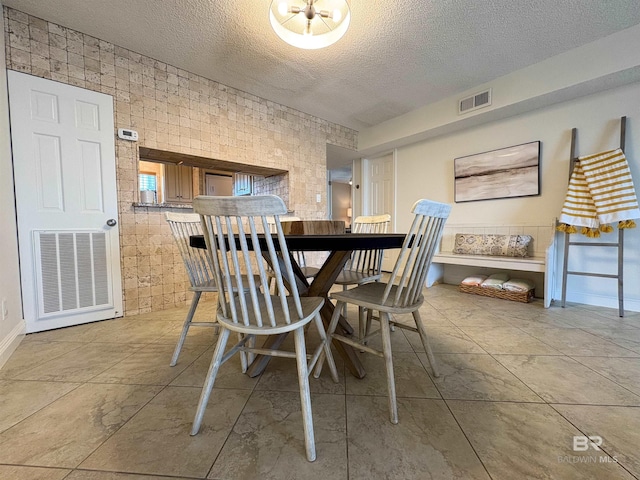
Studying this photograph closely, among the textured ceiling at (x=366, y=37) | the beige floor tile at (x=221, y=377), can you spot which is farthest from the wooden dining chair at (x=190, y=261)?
the textured ceiling at (x=366, y=37)

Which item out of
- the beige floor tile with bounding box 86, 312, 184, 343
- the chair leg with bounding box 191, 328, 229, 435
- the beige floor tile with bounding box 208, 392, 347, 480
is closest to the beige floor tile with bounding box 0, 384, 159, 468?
the chair leg with bounding box 191, 328, 229, 435

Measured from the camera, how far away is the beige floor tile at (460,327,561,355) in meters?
1.68

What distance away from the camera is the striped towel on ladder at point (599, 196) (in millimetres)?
2318

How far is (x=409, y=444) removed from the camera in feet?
3.16

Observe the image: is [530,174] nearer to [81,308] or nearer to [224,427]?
[224,427]

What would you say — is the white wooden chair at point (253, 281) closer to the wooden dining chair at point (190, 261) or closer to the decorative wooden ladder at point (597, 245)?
the wooden dining chair at point (190, 261)

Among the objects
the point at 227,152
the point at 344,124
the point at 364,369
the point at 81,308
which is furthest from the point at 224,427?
the point at 344,124

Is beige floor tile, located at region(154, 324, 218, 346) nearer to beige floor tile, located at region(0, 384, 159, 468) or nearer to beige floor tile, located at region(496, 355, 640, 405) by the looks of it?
beige floor tile, located at region(0, 384, 159, 468)

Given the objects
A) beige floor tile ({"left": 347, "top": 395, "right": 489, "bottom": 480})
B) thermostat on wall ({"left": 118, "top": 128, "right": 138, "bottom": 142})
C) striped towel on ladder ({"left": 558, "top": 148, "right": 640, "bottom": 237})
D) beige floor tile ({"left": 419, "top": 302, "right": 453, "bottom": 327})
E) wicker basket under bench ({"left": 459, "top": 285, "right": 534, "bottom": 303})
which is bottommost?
beige floor tile ({"left": 419, "top": 302, "right": 453, "bottom": 327})

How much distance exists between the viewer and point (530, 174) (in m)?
3.01

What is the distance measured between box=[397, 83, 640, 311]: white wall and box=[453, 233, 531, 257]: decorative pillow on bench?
0.24 meters

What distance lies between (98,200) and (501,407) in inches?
122

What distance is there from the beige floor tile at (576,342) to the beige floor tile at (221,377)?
1926mm

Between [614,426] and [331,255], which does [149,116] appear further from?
[614,426]
